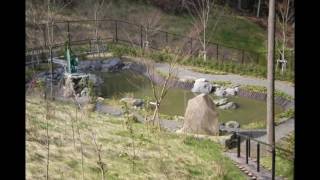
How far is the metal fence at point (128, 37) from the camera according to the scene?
72.0 feet

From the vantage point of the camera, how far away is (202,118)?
10.9 m

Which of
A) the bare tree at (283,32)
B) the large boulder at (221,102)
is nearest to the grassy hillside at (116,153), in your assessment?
the large boulder at (221,102)

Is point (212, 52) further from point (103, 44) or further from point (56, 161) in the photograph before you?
point (56, 161)

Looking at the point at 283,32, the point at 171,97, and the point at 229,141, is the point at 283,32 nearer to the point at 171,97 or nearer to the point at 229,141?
the point at 171,97

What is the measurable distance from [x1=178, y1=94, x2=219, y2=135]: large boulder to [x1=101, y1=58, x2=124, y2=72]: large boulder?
978cm

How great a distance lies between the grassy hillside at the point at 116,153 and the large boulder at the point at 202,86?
239 inches

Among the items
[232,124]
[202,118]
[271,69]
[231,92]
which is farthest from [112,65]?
[271,69]

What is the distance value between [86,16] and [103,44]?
3501 mm

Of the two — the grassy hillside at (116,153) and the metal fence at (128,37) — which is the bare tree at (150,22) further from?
the grassy hillside at (116,153)

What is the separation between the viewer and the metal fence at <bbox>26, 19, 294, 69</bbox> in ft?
72.0

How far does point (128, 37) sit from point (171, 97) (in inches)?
276

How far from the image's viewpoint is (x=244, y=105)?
1538 centimetres
